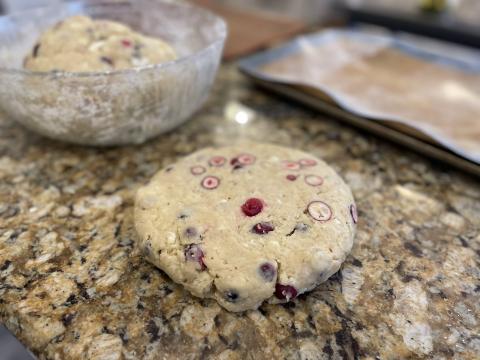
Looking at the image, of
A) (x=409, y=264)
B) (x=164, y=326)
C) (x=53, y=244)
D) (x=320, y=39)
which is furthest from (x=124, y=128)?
(x=320, y=39)

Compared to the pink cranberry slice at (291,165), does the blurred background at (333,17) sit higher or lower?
lower

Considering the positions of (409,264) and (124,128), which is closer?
(409,264)

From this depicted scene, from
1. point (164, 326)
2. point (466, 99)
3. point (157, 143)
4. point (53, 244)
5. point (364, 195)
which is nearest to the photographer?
point (164, 326)

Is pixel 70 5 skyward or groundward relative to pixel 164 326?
skyward

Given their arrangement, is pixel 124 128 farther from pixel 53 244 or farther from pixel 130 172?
pixel 53 244

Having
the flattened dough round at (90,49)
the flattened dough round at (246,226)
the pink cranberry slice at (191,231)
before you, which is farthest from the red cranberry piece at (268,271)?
the flattened dough round at (90,49)

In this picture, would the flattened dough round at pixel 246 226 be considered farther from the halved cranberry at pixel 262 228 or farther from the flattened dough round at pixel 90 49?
the flattened dough round at pixel 90 49
